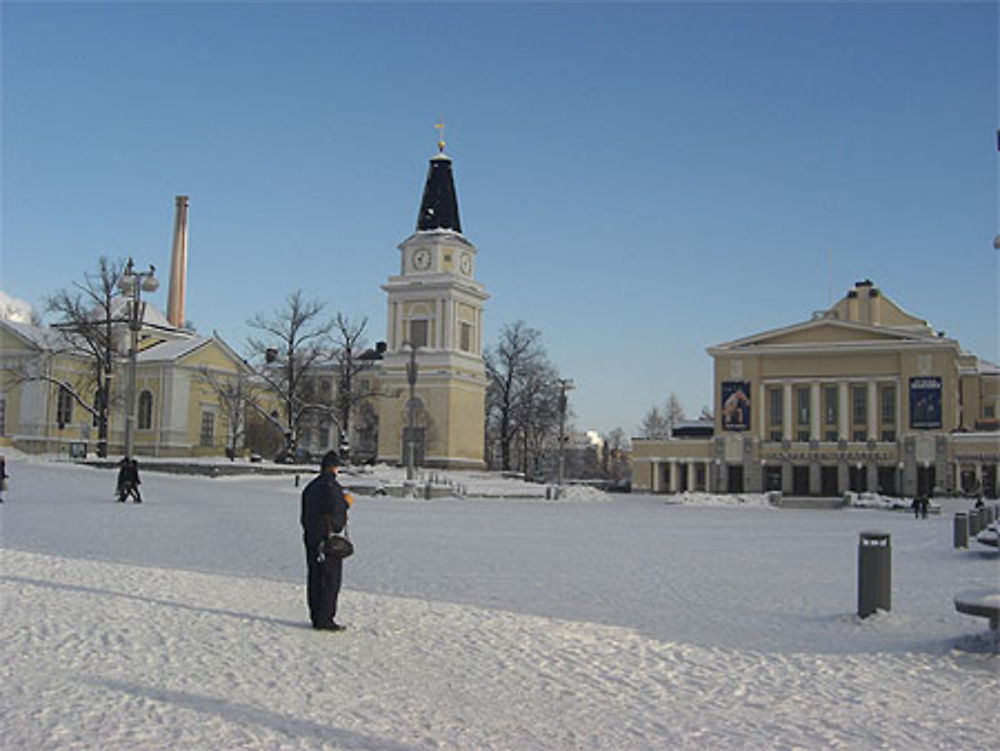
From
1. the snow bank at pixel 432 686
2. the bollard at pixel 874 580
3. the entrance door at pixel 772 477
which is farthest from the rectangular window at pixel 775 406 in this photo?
the snow bank at pixel 432 686

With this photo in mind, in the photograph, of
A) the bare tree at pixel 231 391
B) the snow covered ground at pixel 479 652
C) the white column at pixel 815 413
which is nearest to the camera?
the snow covered ground at pixel 479 652

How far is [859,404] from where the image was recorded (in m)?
79.8

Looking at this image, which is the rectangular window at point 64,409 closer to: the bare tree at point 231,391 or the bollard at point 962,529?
the bare tree at point 231,391

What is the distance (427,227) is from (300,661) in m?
77.7

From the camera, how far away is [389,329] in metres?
85.4

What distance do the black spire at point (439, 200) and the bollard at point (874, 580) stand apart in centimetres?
7469

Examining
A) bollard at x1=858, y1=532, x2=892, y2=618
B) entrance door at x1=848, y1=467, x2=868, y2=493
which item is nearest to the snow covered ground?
bollard at x1=858, y1=532, x2=892, y2=618

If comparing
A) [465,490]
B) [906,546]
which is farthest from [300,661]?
[465,490]

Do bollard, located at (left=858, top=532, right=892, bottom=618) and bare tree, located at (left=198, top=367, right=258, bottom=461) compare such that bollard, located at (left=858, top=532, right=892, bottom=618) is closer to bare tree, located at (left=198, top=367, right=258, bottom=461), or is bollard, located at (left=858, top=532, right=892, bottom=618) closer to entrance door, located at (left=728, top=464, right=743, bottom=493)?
bare tree, located at (left=198, top=367, right=258, bottom=461)

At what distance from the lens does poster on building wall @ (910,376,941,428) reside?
246 feet

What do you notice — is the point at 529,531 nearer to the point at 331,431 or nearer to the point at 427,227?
the point at 427,227

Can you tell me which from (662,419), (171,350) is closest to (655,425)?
(662,419)

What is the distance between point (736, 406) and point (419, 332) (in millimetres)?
25410

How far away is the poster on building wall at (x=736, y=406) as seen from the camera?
266 feet
